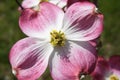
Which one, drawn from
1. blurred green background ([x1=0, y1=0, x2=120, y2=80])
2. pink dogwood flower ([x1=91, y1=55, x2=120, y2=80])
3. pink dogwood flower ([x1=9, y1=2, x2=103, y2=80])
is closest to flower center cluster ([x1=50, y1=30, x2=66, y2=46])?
pink dogwood flower ([x1=9, y1=2, x2=103, y2=80])

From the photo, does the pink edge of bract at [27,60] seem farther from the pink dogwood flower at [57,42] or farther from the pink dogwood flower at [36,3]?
the pink dogwood flower at [36,3]

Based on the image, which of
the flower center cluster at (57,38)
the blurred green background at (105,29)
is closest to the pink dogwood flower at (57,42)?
the flower center cluster at (57,38)

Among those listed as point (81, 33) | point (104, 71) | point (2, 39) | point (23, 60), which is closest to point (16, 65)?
point (23, 60)

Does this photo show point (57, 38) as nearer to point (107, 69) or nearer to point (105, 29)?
point (107, 69)

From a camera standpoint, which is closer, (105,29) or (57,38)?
(57,38)

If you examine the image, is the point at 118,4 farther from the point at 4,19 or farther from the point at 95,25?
the point at 95,25

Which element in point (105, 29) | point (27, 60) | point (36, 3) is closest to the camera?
point (27, 60)

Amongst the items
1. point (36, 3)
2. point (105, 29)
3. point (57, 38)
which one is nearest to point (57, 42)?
point (57, 38)

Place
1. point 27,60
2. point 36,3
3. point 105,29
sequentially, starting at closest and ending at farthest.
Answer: point 27,60 → point 36,3 → point 105,29
